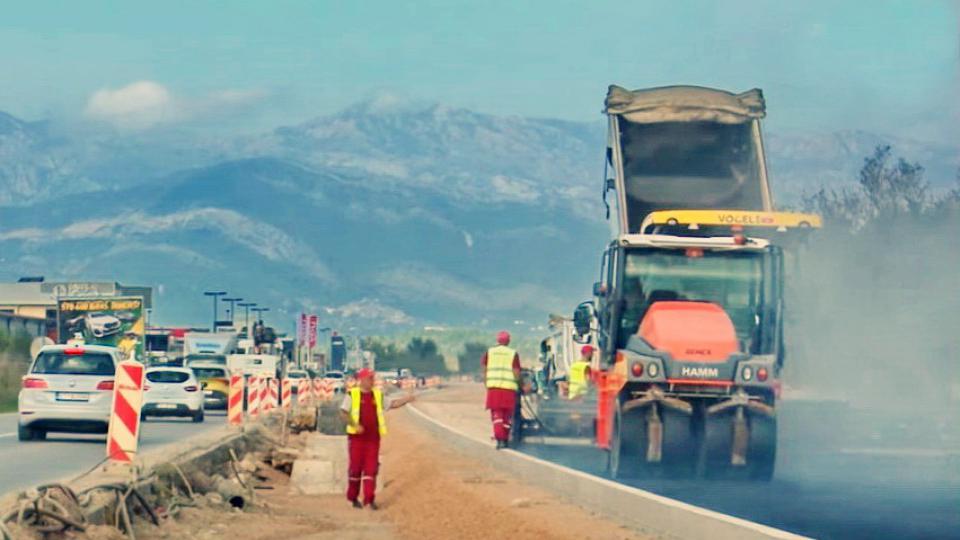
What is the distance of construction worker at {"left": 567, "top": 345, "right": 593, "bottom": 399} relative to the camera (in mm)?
27031

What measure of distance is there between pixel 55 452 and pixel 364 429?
8225mm

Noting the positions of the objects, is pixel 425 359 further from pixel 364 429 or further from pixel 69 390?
pixel 364 429

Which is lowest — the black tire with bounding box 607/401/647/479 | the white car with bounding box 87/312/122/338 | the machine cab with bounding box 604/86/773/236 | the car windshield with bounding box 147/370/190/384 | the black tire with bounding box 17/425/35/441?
the black tire with bounding box 17/425/35/441

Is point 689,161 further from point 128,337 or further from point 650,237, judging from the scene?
point 128,337

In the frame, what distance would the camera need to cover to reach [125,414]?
19984 millimetres

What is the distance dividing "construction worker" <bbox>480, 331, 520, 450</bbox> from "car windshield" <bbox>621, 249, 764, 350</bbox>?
2.15m

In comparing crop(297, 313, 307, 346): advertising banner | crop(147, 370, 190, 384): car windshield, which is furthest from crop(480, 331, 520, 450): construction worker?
crop(297, 313, 307, 346): advertising banner

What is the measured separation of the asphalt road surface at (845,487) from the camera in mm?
17547

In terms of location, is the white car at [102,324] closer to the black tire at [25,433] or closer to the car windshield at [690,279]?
the black tire at [25,433]

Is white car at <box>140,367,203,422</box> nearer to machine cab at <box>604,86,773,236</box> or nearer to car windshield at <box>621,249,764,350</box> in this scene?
machine cab at <box>604,86,773,236</box>

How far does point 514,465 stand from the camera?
24.2 metres

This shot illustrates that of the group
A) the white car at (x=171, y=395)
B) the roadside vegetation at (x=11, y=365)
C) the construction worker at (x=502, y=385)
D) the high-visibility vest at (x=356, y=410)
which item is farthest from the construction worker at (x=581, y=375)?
the roadside vegetation at (x=11, y=365)

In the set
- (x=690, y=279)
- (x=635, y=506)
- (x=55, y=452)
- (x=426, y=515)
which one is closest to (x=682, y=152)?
(x=690, y=279)

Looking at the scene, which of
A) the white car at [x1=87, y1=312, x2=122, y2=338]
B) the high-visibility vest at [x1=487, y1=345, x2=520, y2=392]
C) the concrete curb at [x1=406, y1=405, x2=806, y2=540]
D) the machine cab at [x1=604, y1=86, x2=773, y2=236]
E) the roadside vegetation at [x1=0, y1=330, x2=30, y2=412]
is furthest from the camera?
the white car at [x1=87, y1=312, x2=122, y2=338]
